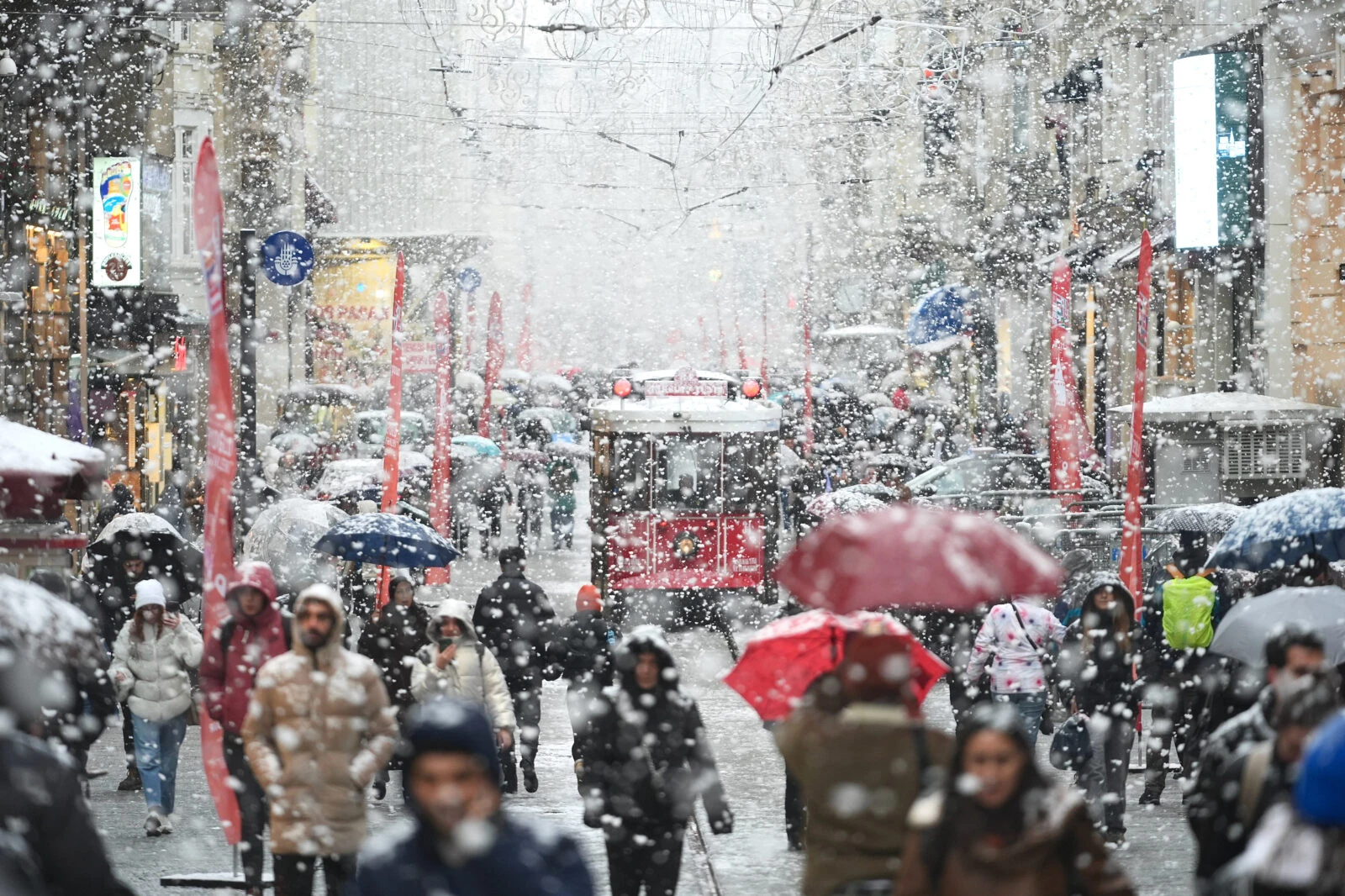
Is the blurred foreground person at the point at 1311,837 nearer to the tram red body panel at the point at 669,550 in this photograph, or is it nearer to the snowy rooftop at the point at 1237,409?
the tram red body panel at the point at 669,550

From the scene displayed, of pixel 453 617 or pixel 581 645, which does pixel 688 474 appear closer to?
pixel 581 645

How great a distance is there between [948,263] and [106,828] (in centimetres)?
3684

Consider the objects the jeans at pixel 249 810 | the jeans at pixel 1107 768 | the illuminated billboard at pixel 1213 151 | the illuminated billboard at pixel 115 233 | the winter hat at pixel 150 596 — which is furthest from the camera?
the illuminated billboard at pixel 115 233

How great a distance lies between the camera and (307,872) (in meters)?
7.30

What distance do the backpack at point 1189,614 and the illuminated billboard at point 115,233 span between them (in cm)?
1778

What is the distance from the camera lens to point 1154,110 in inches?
1184

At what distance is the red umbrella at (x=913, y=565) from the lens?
20.5 feet

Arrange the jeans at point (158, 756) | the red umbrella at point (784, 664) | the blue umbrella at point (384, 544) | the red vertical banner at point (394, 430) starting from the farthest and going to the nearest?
1. the red vertical banner at point (394, 430)
2. the blue umbrella at point (384, 544)
3. the jeans at point (158, 756)
4. the red umbrella at point (784, 664)

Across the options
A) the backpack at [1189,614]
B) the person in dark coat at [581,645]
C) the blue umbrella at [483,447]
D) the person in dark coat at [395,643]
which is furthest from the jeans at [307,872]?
the blue umbrella at [483,447]

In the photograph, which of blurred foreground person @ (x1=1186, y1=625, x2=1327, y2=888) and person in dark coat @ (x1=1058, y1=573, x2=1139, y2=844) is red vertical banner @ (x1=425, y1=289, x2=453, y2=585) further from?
blurred foreground person @ (x1=1186, y1=625, x2=1327, y2=888)

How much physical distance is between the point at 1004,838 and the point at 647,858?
3026 mm

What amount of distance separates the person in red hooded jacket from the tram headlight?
11.9 m

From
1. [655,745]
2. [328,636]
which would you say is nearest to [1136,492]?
[655,745]

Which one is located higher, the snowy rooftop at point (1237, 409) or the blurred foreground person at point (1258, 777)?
the snowy rooftop at point (1237, 409)
